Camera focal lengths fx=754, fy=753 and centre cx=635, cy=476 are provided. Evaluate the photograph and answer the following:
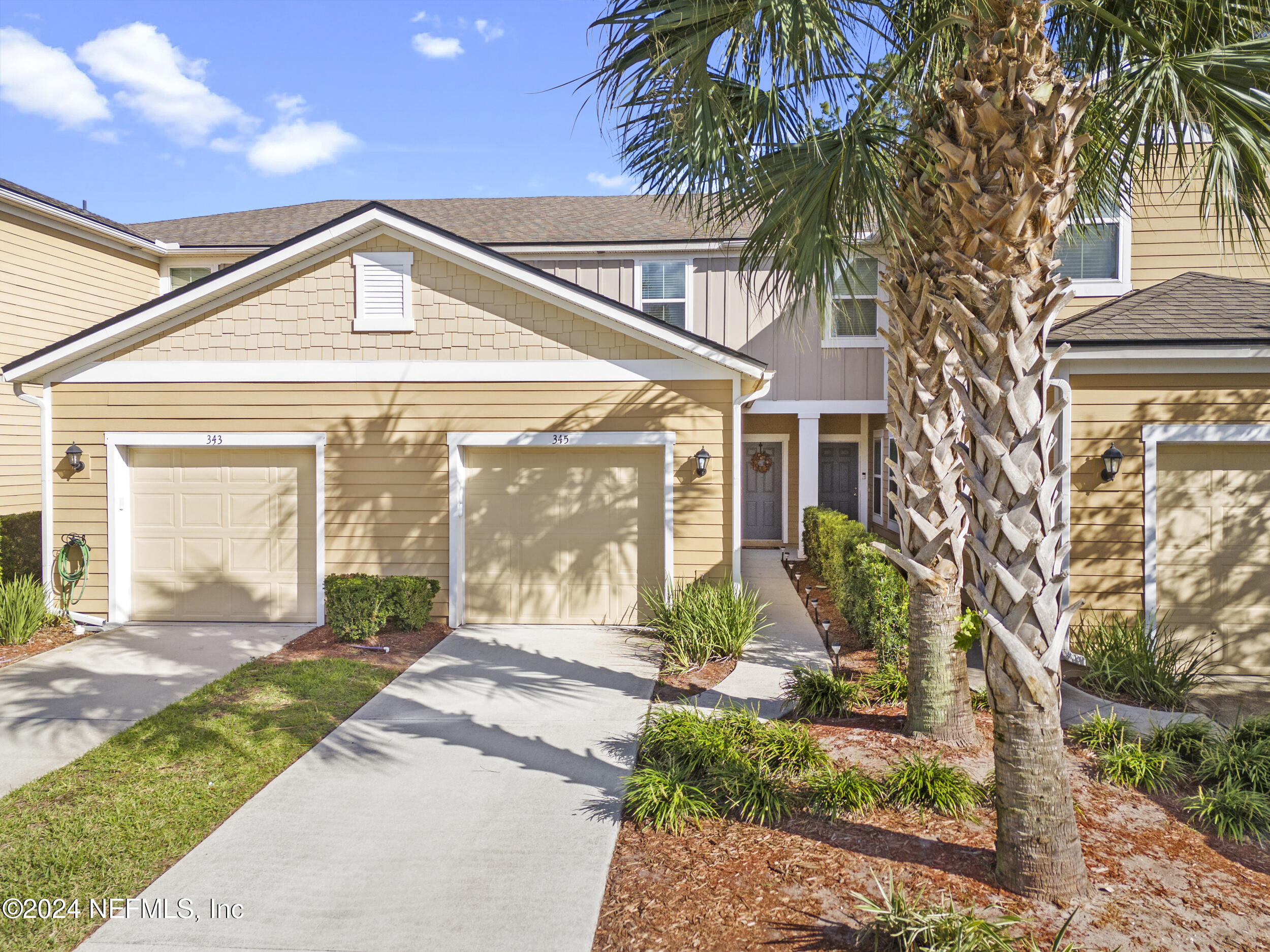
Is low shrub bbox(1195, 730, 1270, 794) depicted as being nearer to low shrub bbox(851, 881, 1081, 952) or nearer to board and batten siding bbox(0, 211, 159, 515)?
low shrub bbox(851, 881, 1081, 952)

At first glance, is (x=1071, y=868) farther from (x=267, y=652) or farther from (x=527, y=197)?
(x=527, y=197)

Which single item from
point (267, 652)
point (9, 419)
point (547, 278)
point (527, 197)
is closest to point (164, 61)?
point (527, 197)

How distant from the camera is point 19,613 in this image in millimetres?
8836

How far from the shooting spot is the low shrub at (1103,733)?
212 inches

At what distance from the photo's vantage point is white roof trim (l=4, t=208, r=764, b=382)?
29.5 feet

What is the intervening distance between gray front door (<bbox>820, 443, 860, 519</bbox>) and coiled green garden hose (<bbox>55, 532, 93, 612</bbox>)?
12670 mm

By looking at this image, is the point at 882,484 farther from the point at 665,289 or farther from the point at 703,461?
the point at 703,461

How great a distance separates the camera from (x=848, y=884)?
12.3ft

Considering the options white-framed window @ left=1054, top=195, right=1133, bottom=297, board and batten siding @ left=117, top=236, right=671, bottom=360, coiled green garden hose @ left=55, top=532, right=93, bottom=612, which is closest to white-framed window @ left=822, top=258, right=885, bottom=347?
white-framed window @ left=1054, top=195, right=1133, bottom=297

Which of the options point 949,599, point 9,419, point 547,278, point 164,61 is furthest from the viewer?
point 164,61

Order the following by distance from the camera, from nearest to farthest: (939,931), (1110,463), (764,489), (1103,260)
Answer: (939,931) → (1110,463) → (1103,260) → (764,489)

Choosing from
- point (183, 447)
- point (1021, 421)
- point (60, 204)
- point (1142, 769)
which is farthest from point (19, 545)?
point (1142, 769)

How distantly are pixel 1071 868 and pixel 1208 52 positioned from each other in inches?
180

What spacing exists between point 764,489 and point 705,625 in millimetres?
8678
